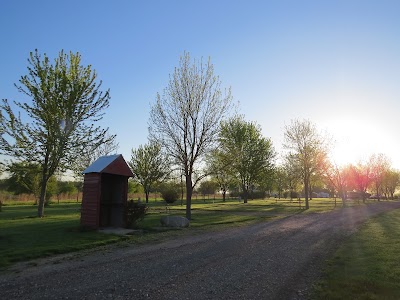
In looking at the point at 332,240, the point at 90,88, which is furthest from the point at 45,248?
the point at 90,88

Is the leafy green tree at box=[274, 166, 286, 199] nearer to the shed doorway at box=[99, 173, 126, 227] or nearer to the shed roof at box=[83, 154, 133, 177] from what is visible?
the shed doorway at box=[99, 173, 126, 227]

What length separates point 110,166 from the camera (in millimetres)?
17453

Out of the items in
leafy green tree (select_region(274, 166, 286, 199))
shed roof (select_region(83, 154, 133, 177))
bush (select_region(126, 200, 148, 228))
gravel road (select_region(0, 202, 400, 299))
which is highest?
leafy green tree (select_region(274, 166, 286, 199))

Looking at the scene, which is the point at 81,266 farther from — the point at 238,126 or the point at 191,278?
the point at 238,126

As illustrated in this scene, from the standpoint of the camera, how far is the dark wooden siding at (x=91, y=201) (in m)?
16.4

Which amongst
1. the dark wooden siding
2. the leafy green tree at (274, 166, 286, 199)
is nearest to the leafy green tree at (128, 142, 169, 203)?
the leafy green tree at (274, 166, 286, 199)

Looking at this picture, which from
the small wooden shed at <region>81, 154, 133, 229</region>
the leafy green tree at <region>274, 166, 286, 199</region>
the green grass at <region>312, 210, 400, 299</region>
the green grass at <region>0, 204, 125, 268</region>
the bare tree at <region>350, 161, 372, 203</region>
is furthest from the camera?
the leafy green tree at <region>274, 166, 286, 199</region>

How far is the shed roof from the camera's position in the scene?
16953mm

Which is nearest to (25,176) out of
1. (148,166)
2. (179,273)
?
(148,166)

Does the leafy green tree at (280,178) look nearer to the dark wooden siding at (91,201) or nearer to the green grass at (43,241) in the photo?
the dark wooden siding at (91,201)

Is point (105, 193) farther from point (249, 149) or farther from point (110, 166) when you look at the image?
point (249, 149)

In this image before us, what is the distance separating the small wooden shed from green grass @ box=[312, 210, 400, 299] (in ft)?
39.6

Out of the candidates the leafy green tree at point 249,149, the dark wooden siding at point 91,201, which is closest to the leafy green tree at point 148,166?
the leafy green tree at point 249,149

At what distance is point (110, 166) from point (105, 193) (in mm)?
2365
